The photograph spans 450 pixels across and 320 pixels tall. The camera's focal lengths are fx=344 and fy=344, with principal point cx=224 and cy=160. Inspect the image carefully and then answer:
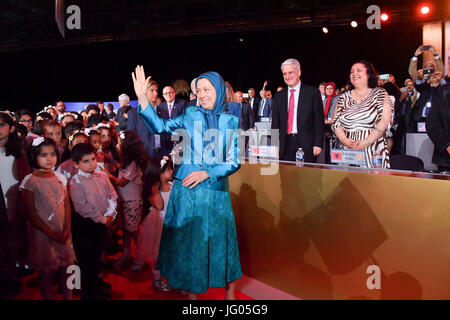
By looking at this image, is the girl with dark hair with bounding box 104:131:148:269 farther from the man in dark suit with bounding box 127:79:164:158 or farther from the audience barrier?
the audience barrier

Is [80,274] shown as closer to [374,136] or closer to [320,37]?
[374,136]

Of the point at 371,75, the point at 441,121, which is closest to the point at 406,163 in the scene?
the point at 441,121

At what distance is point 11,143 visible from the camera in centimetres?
265

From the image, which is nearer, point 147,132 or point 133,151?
point 133,151

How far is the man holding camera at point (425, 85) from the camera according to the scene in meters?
4.60

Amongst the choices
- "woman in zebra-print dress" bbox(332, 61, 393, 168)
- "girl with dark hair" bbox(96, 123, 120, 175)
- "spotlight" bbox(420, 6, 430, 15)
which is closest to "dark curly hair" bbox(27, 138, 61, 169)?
"girl with dark hair" bbox(96, 123, 120, 175)

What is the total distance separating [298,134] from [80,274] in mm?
2077

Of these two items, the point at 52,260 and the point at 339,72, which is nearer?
the point at 52,260

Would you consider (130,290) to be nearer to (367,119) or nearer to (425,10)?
(367,119)

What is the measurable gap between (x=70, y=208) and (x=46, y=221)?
19 cm

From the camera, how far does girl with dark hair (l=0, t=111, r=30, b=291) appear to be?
2.60 m

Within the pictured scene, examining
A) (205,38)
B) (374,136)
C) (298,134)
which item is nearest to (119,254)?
(298,134)

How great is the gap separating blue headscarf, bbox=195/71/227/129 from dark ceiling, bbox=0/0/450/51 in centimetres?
699

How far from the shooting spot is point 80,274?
7.75 ft
